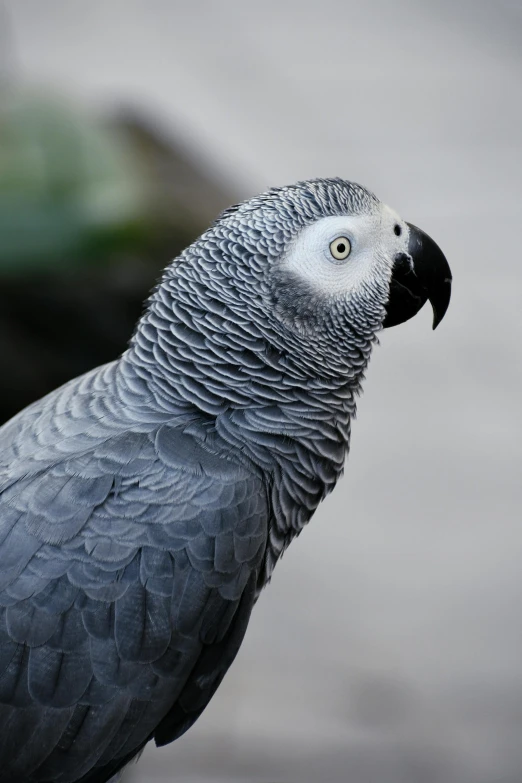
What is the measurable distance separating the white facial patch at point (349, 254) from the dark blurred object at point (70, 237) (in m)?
1.10

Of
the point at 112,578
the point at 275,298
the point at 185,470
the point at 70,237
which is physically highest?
the point at 275,298

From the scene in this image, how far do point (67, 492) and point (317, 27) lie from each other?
14.0 ft

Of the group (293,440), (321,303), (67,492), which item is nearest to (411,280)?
(321,303)

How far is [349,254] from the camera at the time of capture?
4.05 ft

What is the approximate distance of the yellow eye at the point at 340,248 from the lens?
1.21 metres

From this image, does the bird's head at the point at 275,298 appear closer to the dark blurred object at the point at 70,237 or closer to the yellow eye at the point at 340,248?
→ the yellow eye at the point at 340,248

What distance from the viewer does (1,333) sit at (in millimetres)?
2287

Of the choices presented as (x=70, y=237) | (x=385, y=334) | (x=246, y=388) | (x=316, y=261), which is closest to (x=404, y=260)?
(x=316, y=261)

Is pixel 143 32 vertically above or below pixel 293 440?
above

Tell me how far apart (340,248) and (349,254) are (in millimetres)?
22

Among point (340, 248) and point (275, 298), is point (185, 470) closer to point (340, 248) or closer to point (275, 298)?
point (275, 298)

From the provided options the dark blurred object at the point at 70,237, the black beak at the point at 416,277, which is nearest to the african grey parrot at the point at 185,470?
the black beak at the point at 416,277

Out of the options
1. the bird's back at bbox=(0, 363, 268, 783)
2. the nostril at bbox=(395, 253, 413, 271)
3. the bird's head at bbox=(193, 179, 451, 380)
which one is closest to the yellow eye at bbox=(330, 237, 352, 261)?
the bird's head at bbox=(193, 179, 451, 380)

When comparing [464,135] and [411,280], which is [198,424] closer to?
[411,280]
